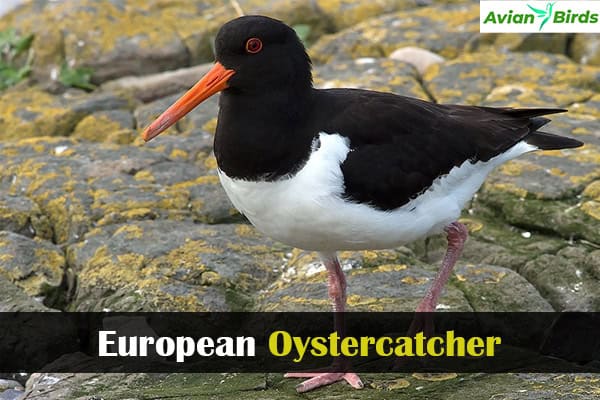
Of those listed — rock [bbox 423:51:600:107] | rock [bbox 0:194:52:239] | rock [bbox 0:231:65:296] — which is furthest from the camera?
rock [bbox 423:51:600:107]

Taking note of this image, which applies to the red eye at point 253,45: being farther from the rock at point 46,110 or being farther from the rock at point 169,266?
the rock at point 46,110

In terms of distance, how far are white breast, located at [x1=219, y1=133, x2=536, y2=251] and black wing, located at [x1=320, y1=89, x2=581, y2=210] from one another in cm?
6

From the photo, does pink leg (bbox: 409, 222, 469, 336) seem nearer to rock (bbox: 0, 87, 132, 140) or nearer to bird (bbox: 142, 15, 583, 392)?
bird (bbox: 142, 15, 583, 392)

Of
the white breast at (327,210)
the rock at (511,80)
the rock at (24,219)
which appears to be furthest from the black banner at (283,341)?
the rock at (511,80)

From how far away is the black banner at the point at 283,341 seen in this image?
460cm

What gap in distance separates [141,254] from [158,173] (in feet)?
3.59

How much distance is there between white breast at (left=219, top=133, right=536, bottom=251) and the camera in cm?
406

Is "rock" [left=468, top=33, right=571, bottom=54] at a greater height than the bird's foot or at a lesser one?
greater

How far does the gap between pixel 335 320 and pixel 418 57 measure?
4084mm

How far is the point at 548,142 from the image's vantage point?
16.4 ft

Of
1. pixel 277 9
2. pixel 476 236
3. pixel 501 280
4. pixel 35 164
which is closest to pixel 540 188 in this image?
pixel 476 236

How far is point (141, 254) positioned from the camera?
5.45 meters

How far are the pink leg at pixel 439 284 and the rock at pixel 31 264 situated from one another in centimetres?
219

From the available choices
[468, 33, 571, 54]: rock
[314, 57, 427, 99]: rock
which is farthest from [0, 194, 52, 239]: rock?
[468, 33, 571, 54]: rock
